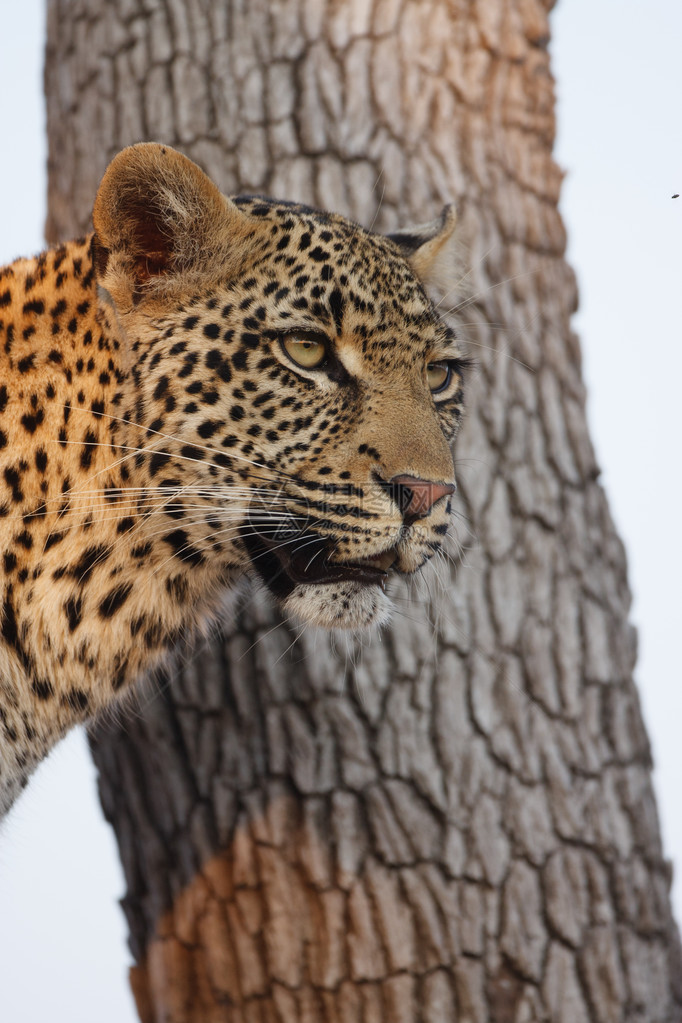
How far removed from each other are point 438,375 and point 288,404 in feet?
2.56

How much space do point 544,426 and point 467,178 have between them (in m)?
1.24

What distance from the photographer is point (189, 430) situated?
9.53 feet

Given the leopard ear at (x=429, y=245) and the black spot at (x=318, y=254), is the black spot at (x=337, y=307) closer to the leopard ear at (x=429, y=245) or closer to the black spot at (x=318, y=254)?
the black spot at (x=318, y=254)

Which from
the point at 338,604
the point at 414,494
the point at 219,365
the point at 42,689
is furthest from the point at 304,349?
the point at 42,689

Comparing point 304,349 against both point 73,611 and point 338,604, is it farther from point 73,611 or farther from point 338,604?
point 73,611

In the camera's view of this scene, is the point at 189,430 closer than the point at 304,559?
Yes

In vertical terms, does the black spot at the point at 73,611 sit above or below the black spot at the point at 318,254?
below

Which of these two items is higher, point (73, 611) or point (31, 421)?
point (31, 421)

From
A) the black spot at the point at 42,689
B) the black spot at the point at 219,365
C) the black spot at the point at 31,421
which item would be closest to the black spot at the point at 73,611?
the black spot at the point at 42,689

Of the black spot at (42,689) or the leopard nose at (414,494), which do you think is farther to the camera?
the black spot at (42,689)

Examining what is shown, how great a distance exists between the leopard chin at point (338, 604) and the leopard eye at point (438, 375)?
81 centimetres

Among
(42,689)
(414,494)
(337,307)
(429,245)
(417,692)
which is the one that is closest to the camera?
(414,494)

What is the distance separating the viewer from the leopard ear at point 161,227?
2859mm

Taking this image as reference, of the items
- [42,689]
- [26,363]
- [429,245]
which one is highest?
[429,245]
